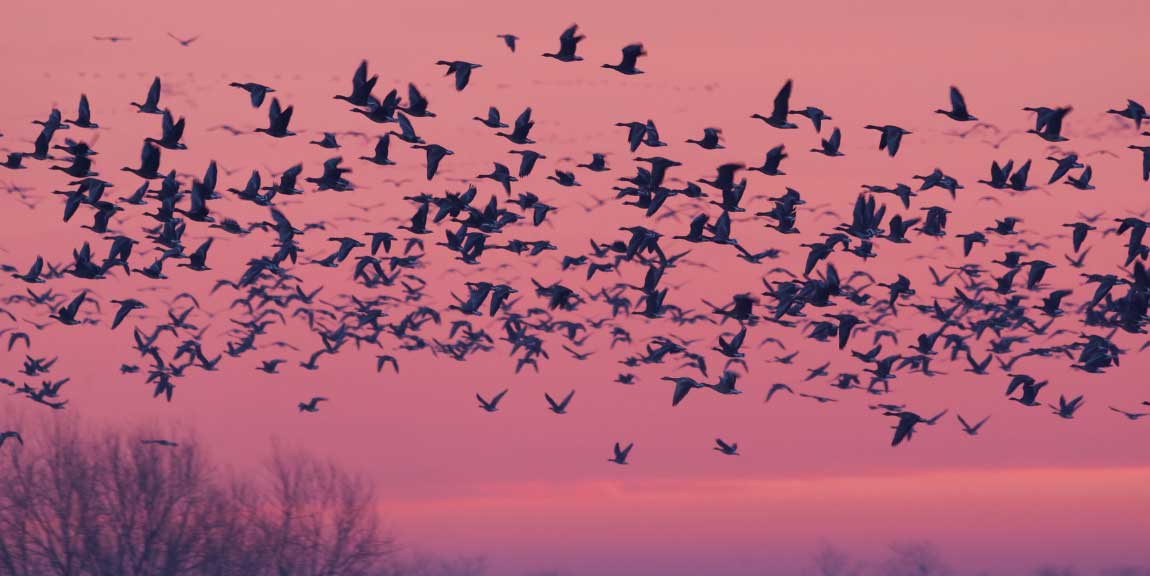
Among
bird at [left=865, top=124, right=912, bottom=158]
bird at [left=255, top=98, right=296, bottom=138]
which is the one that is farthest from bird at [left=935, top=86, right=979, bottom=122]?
bird at [left=255, top=98, right=296, bottom=138]

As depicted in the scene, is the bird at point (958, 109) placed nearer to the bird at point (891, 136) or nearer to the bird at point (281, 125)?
the bird at point (891, 136)

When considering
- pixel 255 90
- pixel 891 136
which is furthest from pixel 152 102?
pixel 891 136

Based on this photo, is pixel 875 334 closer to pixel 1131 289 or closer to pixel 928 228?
pixel 928 228

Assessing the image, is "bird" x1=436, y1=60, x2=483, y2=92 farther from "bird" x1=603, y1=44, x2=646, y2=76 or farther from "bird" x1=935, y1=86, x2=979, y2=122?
"bird" x1=935, y1=86, x2=979, y2=122

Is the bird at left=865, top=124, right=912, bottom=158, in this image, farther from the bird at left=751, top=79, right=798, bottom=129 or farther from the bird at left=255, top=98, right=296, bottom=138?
the bird at left=255, top=98, right=296, bottom=138

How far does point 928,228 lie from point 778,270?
4531mm

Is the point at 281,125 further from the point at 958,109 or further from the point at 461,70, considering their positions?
the point at 958,109

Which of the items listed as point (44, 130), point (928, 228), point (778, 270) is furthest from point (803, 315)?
point (44, 130)

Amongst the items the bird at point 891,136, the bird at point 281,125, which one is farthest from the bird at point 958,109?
the bird at point 281,125

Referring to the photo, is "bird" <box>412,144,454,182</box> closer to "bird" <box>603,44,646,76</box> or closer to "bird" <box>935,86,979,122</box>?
"bird" <box>603,44,646,76</box>

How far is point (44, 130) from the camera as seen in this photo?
40.2 m

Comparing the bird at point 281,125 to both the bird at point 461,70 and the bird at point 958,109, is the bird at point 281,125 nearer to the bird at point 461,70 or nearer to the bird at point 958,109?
the bird at point 461,70

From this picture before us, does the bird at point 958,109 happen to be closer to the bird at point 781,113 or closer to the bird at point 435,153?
the bird at point 781,113

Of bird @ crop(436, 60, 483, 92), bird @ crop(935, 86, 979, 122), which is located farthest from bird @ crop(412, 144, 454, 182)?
bird @ crop(935, 86, 979, 122)
